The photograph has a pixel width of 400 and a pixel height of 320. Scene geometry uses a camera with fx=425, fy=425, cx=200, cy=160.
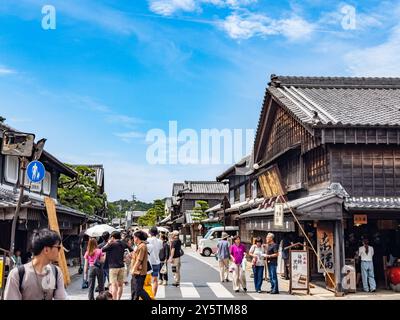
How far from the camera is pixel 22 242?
18953mm

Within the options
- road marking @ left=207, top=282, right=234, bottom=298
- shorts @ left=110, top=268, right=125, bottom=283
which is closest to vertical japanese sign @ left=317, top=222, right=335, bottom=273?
road marking @ left=207, top=282, right=234, bottom=298

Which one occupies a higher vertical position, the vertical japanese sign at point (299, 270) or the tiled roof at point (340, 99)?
the tiled roof at point (340, 99)

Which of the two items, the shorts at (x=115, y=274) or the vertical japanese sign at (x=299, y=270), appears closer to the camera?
the shorts at (x=115, y=274)

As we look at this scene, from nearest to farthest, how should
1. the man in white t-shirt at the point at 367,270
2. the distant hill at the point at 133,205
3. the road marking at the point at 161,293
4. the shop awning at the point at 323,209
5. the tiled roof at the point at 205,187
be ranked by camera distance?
the road marking at the point at 161,293, the shop awning at the point at 323,209, the man in white t-shirt at the point at 367,270, the tiled roof at the point at 205,187, the distant hill at the point at 133,205

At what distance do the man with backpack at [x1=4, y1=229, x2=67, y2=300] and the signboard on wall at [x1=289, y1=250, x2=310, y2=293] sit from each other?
11163 mm

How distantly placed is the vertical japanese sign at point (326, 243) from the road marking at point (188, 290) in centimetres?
486

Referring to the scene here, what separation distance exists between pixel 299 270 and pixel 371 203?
334 centimetres

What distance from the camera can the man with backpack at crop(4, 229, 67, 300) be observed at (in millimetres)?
4344

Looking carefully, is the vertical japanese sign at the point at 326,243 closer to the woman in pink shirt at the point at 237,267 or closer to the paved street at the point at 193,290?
the woman in pink shirt at the point at 237,267

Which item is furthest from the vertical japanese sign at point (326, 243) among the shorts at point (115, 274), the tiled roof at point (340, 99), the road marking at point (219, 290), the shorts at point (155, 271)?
the shorts at point (115, 274)

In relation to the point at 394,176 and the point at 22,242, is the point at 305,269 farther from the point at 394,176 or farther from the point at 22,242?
the point at 22,242

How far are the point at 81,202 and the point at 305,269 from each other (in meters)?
21.4

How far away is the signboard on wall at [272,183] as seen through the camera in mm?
19436

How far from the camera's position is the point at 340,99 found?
67.6ft
